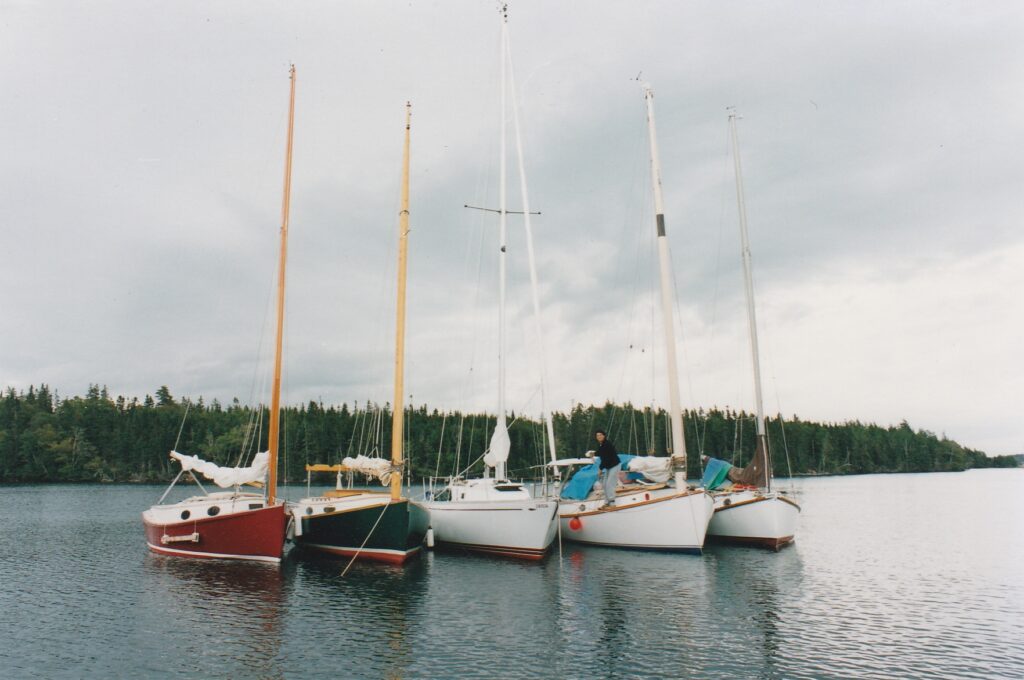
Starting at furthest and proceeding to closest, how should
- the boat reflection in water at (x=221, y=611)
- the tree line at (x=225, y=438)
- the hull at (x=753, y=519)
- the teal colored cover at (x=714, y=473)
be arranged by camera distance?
the tree line at (x=225, y=438) < the teal colored cover at (x=714, y=473) < the hull at (x=753, y=519) < the boat reflection in water at (x=221, y=611)

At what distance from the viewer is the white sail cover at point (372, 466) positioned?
96.2 feet

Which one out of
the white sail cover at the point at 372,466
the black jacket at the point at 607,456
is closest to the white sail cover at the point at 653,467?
the black jacket at the point at 607,456

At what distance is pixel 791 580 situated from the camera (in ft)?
79.4

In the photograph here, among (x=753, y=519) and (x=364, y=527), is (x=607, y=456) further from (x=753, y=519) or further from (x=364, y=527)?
(x=364, y=527)

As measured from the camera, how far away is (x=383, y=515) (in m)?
26.0

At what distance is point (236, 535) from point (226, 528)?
51 centimetres

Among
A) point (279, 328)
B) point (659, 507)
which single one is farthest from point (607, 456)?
point (279, 328)

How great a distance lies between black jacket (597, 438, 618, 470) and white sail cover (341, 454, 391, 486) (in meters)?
9.70

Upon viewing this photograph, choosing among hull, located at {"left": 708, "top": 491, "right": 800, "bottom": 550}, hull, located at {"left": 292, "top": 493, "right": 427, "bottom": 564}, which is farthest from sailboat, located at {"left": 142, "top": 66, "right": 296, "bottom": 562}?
hull, located at {"left": 708, "top": 491, "right": 800, "bottom": 550}

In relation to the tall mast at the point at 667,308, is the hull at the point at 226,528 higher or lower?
lower

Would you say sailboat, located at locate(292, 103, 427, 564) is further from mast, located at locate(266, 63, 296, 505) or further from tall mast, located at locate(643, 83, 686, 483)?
tall mast, located at locate(643, 83, 686, 483)

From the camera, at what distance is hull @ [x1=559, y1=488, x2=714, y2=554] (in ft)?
93.4

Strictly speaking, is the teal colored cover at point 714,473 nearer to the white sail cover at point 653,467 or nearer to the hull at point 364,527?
the white sail cover at point 653,467

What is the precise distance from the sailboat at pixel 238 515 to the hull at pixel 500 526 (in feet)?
23.4
